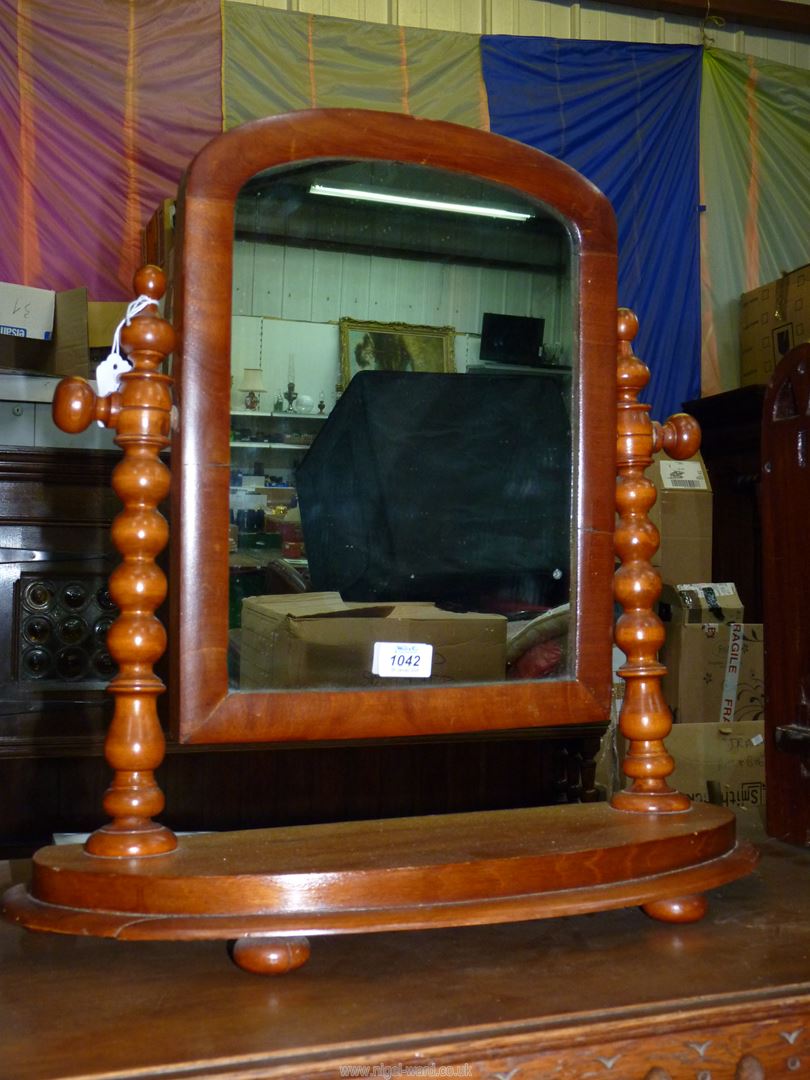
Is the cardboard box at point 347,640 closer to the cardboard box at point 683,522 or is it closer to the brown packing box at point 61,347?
the brown packing box at point 61,347

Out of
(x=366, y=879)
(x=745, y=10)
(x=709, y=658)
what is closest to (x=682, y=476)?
(x=709, y=658)

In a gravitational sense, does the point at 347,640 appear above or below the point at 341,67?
below

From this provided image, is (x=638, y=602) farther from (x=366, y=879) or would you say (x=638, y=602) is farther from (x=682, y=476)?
(x=682, y=476)

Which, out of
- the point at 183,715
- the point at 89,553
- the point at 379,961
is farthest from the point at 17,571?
the point at 379,961

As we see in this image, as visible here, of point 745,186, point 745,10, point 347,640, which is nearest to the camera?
point 347,640

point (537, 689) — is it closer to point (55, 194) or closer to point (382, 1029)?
point (382, 1029)

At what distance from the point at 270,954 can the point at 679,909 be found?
0.36 metres

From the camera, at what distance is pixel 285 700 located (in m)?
0.91

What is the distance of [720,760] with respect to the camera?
2.59 m

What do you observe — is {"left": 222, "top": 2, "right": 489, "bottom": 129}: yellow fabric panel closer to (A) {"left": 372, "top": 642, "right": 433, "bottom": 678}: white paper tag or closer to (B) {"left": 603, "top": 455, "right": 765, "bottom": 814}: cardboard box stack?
(B) {"left": 603, "top": 455, "right": 765, "bottom": 814}: cardboard box stack

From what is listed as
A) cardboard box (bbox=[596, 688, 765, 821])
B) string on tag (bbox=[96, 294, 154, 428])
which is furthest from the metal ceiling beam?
string on tag (bbox=[96, 294, 154, 428])

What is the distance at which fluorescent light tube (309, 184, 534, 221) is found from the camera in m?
0.97

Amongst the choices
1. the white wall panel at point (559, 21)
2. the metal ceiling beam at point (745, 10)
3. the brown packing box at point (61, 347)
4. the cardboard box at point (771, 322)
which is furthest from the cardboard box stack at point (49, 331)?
the metal ceiling beam at point (745, 10)

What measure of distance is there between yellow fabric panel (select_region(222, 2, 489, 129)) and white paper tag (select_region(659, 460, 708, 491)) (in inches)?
48.8
